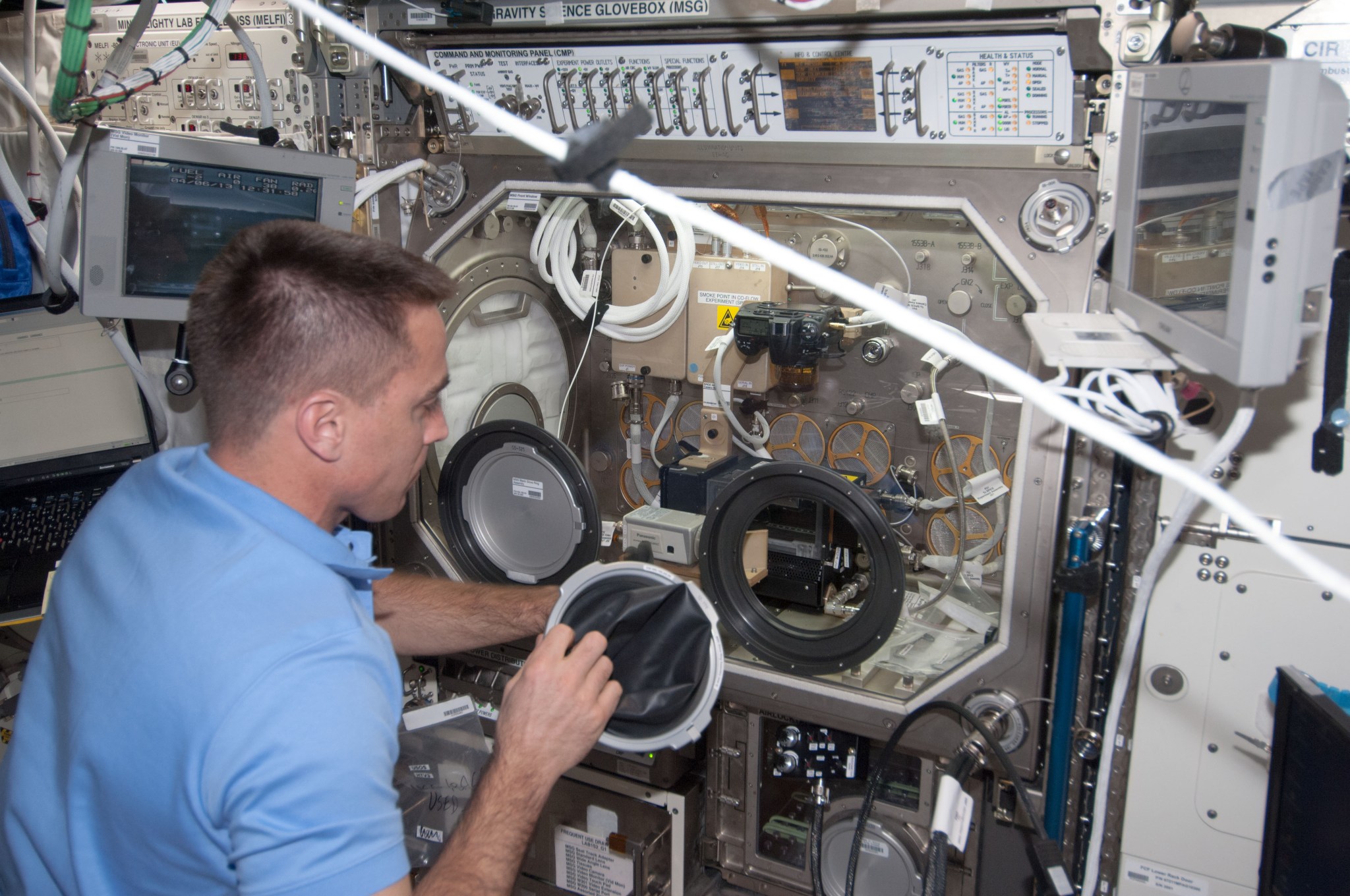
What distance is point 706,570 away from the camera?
266cm

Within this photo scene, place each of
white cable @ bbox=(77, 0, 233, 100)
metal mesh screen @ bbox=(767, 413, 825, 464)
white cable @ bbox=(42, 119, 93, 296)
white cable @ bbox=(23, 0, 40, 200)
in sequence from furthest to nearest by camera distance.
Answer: metal mesh screen @ bbox=(767, 413, 825, 464) < white cable @ bbox=(23, 0, 40, 200) < white cable @ bbox=(42, 119, 93, 296) < white cable @ bbox=(77, 0, 233, 100)

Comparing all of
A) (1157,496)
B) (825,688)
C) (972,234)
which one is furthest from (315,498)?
(972,234)

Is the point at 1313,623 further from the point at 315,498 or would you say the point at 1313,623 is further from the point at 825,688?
the point at 315,498

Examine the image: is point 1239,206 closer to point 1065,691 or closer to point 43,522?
point 1065,691

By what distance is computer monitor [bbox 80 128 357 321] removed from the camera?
8.15 feet

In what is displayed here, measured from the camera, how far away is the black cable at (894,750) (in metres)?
2.16

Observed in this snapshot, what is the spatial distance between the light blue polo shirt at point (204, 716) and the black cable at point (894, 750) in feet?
4.16

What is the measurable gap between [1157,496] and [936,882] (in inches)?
38.5

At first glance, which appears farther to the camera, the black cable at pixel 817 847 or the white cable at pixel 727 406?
the white cable at pixel 727 406

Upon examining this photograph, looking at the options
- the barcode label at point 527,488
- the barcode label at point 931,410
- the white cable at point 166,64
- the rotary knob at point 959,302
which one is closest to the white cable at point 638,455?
the barcode label at point 527,488

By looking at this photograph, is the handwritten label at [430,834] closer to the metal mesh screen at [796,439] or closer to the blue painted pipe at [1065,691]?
the metal mesh screen at [796,439]

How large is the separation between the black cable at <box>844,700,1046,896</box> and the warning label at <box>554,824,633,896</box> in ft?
2.61

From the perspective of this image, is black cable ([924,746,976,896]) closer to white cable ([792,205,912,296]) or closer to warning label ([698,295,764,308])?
white cable ([792,205,912,296])

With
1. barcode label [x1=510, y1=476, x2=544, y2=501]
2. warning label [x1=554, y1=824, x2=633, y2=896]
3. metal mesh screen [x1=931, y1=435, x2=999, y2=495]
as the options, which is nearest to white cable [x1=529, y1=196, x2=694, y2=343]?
barcode label [x1=510, y1=476, x2=544, y2=501]
